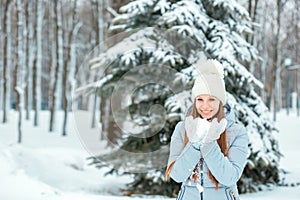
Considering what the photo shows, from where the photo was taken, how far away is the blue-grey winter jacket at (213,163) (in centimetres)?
196

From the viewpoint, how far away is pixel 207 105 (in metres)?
2.10

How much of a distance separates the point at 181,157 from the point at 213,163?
0.48ft

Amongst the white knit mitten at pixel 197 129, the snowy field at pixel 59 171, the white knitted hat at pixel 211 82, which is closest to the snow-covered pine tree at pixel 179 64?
the snowy field at pixel 59 171

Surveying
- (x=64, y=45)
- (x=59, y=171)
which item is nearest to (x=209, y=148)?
(x=59, y=171)

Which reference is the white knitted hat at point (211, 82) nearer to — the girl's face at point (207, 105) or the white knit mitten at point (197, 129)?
the girl's face at point (207, 105)

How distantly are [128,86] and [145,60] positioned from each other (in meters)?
0.45

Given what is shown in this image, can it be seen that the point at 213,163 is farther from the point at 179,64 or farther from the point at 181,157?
the point at 179,64

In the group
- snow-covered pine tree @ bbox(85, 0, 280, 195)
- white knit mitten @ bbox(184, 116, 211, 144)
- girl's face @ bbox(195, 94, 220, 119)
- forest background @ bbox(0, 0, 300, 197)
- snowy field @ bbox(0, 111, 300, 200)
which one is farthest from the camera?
forest background @ bbox(0, 0, 300, 197)

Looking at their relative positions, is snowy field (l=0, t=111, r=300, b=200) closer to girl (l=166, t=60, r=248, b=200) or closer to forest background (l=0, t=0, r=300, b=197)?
forest background (l=0, t=0, r=300, b=197)

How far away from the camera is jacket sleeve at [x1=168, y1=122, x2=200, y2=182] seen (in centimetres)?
197

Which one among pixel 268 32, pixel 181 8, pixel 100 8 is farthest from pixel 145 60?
pixel 268 32

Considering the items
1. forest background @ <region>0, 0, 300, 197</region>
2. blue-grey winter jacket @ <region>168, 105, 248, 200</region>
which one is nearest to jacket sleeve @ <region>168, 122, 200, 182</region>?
blue-grey winter jacket @ <region>168, 105, 248, 200</region>

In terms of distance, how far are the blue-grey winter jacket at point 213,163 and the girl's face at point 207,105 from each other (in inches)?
4.0

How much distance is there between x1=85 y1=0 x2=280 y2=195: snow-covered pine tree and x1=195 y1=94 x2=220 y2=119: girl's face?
12.2 ft
